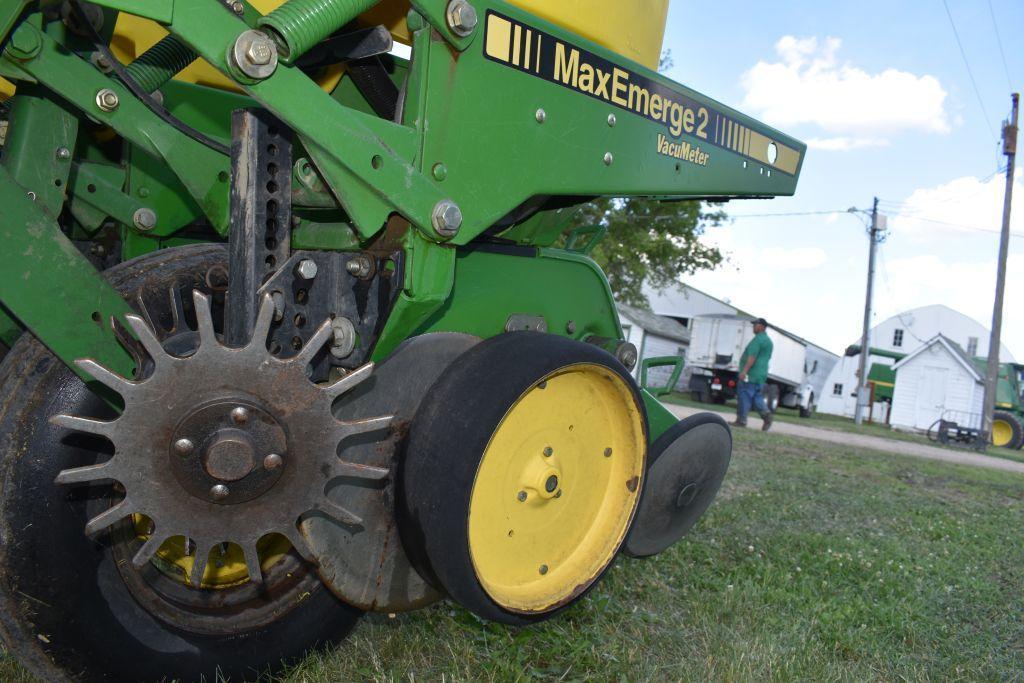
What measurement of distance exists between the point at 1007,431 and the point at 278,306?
24.0m

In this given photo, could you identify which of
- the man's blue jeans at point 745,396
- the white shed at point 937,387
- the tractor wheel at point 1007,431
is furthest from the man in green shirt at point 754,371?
the white shed at point 937,387

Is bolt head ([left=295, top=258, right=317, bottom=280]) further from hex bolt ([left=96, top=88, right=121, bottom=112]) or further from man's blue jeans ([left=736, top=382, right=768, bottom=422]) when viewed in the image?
man's blue jeans ([left=736, top=382, right=768, bottom=422])

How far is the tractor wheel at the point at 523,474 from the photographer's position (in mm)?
2084

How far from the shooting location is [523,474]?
2.36 meters

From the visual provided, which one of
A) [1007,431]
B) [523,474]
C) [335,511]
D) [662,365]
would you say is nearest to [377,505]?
[335,511]

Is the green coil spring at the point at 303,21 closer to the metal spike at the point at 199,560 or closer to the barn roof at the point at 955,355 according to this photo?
the metal spike at the point at 199,560

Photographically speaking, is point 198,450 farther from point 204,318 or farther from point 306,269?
point 306,269

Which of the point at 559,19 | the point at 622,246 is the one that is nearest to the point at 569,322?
the point at 559,19

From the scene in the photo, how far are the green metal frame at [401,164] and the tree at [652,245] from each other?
54.9 ft

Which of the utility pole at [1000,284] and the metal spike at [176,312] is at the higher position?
the utility pole at [1000,284]

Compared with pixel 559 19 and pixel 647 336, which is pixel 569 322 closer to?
pixel 559 19

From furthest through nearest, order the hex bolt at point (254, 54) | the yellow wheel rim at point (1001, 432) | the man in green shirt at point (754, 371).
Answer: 1. the yellow wheel rim at point (1001, 432)
2. the man in green shirt at point (754, 371)
3. the hex bolt at point (254, 54)

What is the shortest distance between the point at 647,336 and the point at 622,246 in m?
14.1

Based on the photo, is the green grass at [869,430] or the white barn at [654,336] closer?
the green grass at [869,430]
